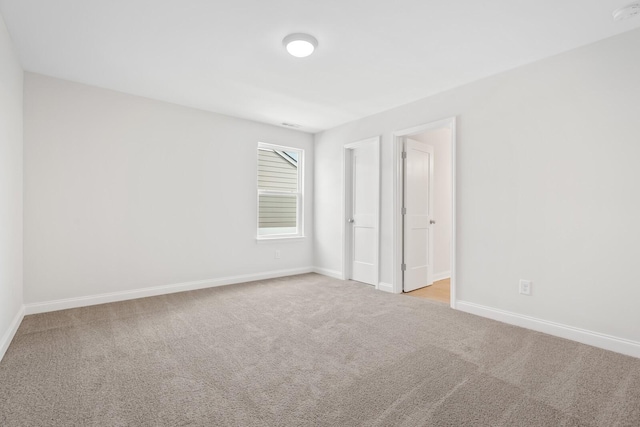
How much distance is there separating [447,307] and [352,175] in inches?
94.0

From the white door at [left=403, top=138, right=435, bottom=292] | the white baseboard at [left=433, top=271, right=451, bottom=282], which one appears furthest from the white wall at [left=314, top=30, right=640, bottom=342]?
the white baseboard at [left=433, top=271, right=451, bottom=282]

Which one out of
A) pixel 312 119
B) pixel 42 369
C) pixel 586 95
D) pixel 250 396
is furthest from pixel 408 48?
pixel 42 369

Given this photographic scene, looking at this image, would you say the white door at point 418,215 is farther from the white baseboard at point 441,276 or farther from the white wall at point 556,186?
the white wall at point 556,186

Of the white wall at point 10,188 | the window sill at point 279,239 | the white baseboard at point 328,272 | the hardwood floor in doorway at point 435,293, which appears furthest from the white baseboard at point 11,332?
the hardwood floor in doorway at point 435,293

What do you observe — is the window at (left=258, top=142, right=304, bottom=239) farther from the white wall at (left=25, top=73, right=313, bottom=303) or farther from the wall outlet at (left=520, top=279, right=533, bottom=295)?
the wall outlet at (left=520, top=279, right=533, bottom=295)

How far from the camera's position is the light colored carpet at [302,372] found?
1621 millimetres

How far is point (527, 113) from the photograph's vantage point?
291cm

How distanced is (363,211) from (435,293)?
60.6 inches

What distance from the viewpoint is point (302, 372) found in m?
2.05

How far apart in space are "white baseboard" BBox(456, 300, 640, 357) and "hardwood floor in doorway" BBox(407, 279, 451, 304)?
0.53 metres

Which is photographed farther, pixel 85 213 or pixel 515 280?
pixel 85 213

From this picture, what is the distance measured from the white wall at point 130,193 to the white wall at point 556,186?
9.78 feet

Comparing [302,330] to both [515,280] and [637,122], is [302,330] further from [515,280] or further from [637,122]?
[637,122]

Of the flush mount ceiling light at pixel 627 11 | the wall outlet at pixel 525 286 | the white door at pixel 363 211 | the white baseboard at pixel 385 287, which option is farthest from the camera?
the white door at pixel 363 211
